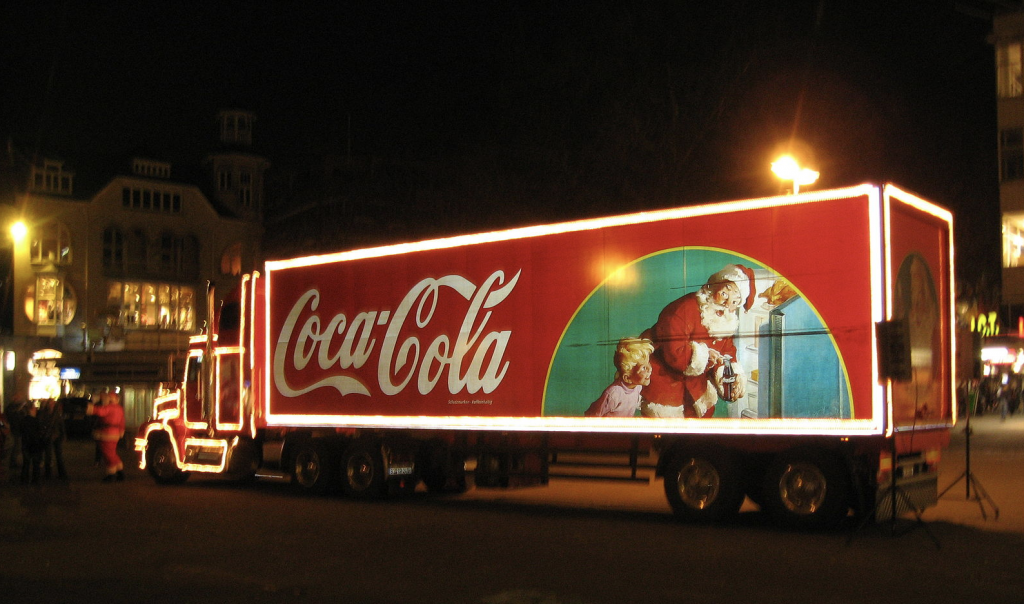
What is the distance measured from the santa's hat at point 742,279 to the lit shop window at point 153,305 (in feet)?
162

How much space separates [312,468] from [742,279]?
26.5ft

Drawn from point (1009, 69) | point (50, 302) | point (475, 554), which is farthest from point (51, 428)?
point (50, 302)

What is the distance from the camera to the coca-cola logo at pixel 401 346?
14.8 metres

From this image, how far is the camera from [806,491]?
11969 mm

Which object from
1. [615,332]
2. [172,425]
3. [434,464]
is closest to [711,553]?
[615,332]

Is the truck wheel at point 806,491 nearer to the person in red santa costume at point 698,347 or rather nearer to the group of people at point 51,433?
the person in red santa costume at point 698,347

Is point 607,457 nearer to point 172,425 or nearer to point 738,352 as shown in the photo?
point 738,352

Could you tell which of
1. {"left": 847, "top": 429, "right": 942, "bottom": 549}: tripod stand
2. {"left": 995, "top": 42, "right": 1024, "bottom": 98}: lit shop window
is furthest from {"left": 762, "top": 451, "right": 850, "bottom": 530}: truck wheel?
{"left": 995, "top": 42, "right": 1024, "bottom": 98}: lit shop window

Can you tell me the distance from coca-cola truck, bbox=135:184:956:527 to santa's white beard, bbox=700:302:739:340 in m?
0.03

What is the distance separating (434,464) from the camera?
52.4 ft

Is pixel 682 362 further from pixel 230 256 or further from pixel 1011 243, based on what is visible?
pixel 230 256

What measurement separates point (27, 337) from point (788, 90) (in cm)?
4295

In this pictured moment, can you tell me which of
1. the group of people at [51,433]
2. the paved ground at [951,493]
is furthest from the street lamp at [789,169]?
the group of people at [51,433]

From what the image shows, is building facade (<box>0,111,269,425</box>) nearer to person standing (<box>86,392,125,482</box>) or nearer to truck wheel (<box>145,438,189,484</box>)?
person standing (<box>86,392,125,482</box>)
